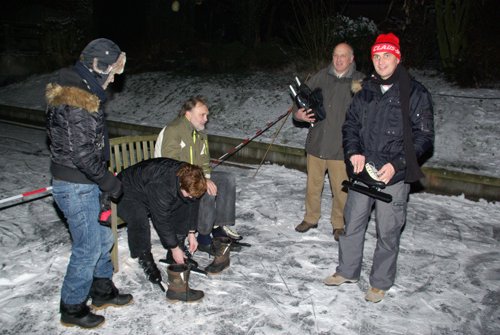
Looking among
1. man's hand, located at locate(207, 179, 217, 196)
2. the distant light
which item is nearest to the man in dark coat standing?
man's hand, located at locate(207, 179, 217, 196)

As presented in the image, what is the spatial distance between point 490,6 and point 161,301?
946 centimetres

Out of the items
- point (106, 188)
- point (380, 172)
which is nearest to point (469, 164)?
point (380, 172)

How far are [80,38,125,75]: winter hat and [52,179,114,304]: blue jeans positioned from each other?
82 cm

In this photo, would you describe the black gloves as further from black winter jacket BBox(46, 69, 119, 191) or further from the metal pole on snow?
the metal pole on snow

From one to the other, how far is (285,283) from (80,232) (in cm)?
190

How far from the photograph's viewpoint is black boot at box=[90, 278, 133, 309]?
349cm

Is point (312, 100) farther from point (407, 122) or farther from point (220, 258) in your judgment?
point (220, 258)

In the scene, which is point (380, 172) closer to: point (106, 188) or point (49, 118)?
point (106, 188)

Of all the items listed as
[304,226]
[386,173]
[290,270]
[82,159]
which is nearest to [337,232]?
[304,226]

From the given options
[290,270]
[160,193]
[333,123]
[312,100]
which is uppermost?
[312,100]

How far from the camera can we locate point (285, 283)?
397 centimetres

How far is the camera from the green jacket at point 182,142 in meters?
4.13

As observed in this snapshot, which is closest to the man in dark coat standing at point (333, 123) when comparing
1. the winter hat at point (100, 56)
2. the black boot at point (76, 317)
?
the winter hat at point (100, 56)

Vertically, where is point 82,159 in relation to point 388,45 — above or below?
below
